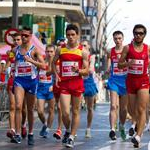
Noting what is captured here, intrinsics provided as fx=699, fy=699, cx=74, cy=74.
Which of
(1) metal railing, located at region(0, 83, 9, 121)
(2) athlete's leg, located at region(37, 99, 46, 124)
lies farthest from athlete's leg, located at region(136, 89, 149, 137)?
(1) metal railing, located at region(0, 83, 9, 121)

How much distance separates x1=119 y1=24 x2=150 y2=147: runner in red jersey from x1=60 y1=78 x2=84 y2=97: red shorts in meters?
0.80

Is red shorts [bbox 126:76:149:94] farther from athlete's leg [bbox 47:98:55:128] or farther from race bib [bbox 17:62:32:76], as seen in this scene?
athlete's leg [bbox 47:98:55:128]

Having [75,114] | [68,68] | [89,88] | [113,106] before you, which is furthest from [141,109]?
[89,88]

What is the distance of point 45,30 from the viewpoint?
6116 cm

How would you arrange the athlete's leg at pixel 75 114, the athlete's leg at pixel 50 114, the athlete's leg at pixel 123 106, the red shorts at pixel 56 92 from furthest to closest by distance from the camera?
the athlete's leg at pixel 50 114
the red shorts at pixel 56 92
the athlete's leg at pixel 123 106
the athlete's leg at pixel 75 114

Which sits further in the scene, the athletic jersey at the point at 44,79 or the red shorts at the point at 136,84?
the athletic jersey at the point at 44,79

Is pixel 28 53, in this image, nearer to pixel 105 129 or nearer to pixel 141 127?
pixel 141 127

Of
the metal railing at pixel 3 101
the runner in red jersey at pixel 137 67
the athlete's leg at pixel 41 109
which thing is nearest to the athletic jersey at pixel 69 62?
the runner in red jersey at pixel 137 67

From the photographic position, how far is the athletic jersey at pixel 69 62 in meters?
12.0

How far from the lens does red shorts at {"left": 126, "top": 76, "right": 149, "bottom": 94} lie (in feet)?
39.2

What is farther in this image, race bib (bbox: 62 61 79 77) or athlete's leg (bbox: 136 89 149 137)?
race bib (bbox: 62 61 79 77)

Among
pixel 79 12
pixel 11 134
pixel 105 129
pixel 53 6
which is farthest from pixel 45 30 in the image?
pixel 11 134

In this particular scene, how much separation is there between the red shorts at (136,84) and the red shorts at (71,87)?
2.77 feet

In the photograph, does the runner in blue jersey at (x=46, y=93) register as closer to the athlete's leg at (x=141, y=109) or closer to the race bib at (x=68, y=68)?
the race bib at (x=68, y=68)
